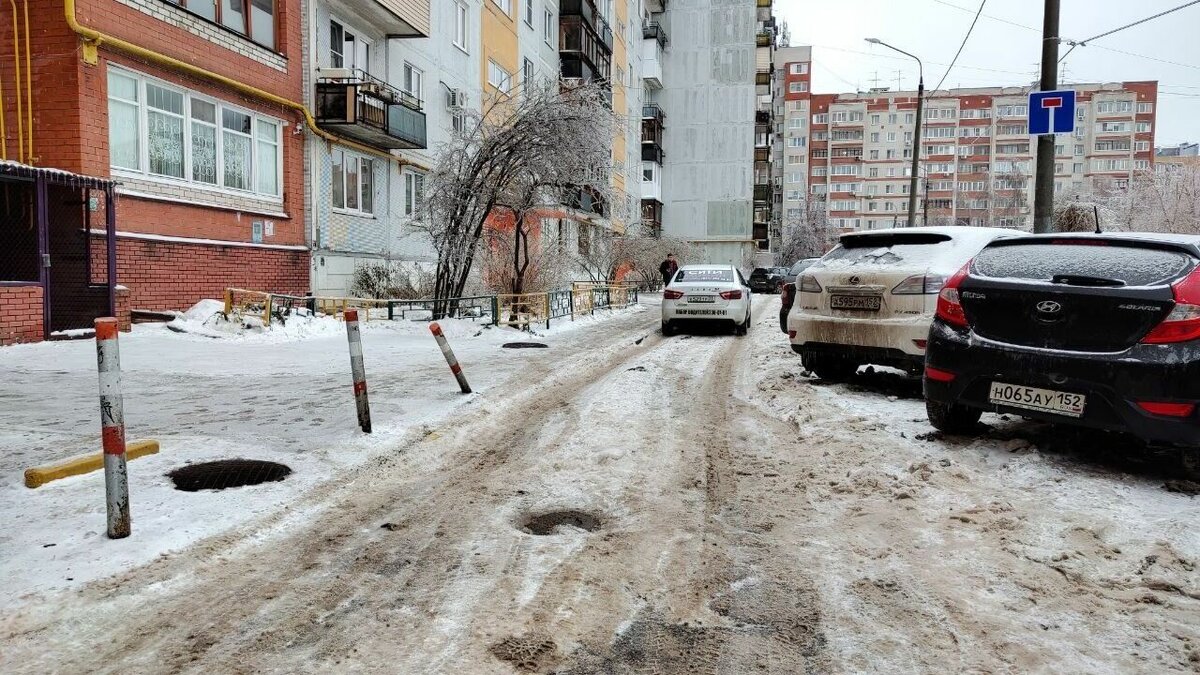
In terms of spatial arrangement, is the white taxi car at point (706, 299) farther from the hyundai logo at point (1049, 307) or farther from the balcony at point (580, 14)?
the balcony at point (580, 14)

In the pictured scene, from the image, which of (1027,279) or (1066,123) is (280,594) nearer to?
(1027,279)

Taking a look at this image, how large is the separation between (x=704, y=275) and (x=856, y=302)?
25.6 feet

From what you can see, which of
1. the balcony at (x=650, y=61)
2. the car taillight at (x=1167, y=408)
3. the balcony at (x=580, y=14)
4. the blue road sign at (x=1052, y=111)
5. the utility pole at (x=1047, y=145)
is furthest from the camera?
the balcony at (x=650, y=61)

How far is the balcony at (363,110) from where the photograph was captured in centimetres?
1831

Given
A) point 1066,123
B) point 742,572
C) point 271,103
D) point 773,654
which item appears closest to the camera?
point 773,654

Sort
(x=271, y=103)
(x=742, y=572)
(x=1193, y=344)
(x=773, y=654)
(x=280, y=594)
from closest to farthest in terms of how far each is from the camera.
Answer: (x=773, y=654)
(x=280, y=594)
(x=742, y=572)
(x=1193, y=344)
(x=271, y=103)

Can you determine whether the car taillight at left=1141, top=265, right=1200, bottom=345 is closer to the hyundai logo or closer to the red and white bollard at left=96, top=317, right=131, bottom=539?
the hyundai logo

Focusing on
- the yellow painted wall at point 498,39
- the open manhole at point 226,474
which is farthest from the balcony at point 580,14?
the open manhole at point 226,474

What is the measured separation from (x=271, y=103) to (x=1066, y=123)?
16.2 meters

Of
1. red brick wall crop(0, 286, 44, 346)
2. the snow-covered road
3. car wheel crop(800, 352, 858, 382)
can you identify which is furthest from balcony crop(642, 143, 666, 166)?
the snow-covered road

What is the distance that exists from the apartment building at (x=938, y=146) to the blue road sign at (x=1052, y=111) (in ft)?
311

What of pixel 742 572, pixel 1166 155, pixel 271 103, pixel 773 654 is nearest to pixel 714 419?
pixel 742 572

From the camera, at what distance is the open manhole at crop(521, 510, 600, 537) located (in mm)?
3906

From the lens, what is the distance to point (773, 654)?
269 cm
